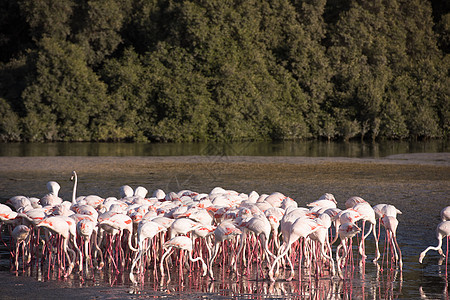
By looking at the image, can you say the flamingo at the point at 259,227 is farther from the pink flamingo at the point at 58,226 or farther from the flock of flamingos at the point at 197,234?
the pink flamingo at the point at 58,226

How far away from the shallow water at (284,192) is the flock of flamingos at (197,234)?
257 millimetres

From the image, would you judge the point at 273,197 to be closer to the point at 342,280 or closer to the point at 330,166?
the point at 342,280

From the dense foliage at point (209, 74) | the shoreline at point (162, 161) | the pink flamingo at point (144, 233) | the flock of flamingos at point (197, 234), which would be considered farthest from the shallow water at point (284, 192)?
the dense foliage at point (209, 74)

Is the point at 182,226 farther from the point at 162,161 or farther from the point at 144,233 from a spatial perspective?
the point at 162,161

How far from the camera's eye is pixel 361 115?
47438 mm

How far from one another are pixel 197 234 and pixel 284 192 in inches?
315

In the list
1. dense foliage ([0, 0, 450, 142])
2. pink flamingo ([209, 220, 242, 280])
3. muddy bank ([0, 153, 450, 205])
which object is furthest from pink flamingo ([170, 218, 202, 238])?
dense foliage ([0, 0, 450, 142])

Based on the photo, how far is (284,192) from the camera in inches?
639

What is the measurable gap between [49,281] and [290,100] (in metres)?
39.6

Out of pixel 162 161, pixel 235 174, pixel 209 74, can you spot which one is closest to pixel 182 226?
pixel 235 174

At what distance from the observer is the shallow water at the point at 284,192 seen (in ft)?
25.7

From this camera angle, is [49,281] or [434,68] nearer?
[49,281]

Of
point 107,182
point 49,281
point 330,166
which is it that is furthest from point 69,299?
point 330,166

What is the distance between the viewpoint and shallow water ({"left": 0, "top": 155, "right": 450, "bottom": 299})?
783 centimetres
